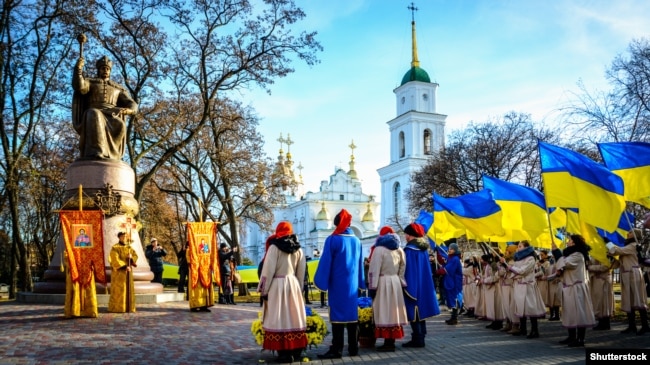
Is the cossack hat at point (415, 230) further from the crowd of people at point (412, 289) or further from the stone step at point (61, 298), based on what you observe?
Answer: the stone step at point (61, 298)

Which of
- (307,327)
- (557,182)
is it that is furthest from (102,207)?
(557,182)

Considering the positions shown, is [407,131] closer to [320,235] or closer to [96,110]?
[320,235]

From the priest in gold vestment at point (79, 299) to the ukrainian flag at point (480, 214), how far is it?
8381mm

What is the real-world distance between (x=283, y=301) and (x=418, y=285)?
2.72 meters

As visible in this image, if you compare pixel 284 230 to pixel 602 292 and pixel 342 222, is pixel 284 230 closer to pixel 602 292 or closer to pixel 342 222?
pixel 342 222

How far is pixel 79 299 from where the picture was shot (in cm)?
1135

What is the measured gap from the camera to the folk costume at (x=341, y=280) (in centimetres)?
843

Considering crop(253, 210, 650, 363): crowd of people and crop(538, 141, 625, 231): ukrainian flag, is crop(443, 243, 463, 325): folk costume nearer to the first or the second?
crop(253, 210, 650, 363): crowd of people

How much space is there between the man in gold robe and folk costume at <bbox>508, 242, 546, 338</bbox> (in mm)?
7658

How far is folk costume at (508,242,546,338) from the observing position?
1091 centimetres

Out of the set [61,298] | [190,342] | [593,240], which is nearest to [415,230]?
[593,240]

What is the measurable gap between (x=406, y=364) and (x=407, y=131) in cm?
6549

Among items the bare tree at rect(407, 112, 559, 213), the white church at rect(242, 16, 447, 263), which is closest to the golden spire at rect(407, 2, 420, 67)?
the white church at rect(242, 16, 447, 263)

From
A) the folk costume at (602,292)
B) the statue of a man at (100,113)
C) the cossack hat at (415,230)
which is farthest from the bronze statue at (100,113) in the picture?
the folk costume at (602,292)
